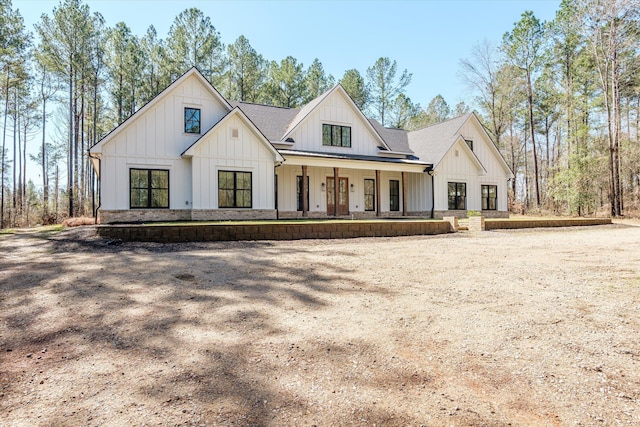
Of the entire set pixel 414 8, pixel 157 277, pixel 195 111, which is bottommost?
pixel 157 277

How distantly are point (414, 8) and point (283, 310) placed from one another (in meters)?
13.8

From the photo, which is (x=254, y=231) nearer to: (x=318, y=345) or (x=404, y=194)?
(x=318, y=345)

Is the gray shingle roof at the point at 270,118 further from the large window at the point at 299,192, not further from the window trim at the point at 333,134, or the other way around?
the large window at the point at 299,192

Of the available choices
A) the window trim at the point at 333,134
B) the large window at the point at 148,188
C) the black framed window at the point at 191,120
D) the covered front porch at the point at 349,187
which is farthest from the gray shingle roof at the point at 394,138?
the large window at the point at 148,188

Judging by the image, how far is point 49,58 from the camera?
23.0 m

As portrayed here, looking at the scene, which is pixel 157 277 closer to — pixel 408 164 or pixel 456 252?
pixel 456 252

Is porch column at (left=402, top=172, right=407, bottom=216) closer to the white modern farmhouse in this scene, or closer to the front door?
the white modern farmhouse

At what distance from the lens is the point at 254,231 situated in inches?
397

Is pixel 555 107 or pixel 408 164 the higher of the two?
pixel 555 107

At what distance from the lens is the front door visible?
18.6m

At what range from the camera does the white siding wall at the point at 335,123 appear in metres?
18.1

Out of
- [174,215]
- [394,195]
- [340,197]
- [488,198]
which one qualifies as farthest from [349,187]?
[488,198]

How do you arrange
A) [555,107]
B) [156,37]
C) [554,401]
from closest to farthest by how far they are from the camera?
[554,401]
[156,37]
[555,107]

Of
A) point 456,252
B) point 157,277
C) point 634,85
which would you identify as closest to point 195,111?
point 157,277
